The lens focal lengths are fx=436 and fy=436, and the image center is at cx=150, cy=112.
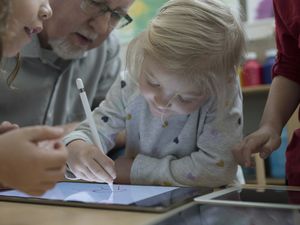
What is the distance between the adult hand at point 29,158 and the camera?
40 cm

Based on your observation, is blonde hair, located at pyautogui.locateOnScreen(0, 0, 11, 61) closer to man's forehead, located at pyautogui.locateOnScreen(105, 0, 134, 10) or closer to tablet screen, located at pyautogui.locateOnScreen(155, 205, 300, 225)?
tablet screen, located at pyautogui.locateOnScreen(155, 205, 300, 225)

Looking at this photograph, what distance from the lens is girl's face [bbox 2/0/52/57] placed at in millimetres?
473

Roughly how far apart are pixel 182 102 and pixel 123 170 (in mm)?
168

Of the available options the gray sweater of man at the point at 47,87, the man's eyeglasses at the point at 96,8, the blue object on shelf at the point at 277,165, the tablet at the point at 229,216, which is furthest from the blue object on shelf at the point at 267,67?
the tablet at the point at 229,216

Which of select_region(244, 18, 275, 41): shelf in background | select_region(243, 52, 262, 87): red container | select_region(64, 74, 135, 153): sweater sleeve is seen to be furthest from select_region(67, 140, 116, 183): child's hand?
select_region(244, 18, 275, 41): shelf in background

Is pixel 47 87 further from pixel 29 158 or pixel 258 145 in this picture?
pixel 29 158

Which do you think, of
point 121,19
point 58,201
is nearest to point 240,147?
point 58,201

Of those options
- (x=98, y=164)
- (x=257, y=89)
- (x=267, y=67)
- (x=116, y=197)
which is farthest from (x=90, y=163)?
(x=267, y=67)

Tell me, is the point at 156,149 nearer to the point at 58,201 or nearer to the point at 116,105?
the point at 116,105

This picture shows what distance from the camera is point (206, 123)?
795mm

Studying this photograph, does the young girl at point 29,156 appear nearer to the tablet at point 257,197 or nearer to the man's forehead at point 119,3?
the tablet at point 257,197

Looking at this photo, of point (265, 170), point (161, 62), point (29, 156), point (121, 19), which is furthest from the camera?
point (265, 170)

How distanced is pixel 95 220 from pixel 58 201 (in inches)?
4.2

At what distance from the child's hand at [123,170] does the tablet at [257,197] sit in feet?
0.66
